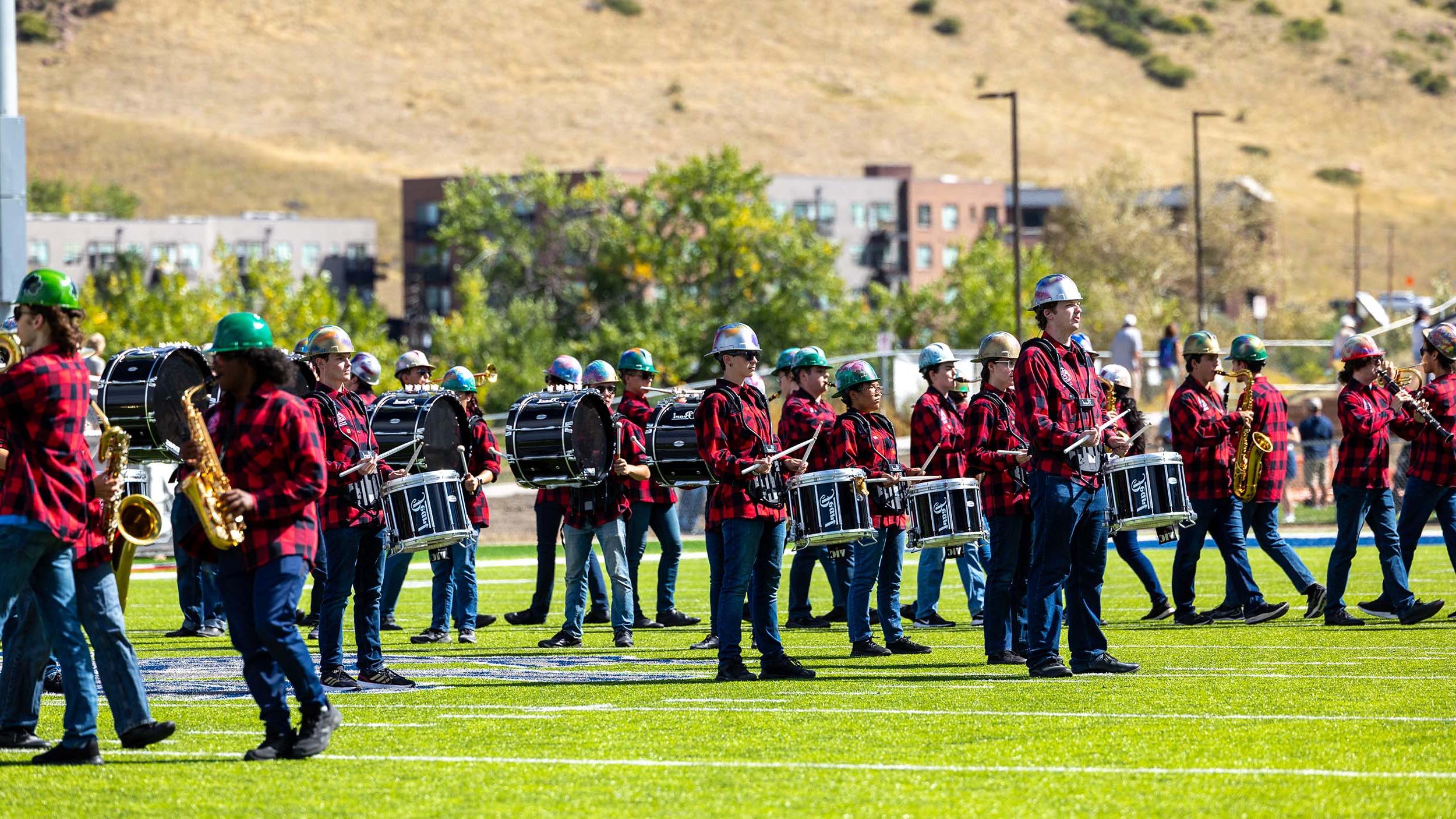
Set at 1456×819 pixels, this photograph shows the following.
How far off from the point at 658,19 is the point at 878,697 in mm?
176654

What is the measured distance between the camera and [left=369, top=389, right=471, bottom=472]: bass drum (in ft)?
45.3

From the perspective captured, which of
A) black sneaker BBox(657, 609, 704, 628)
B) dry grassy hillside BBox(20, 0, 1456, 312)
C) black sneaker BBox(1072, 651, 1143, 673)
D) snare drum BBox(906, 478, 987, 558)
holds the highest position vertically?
dry grassy hillside BBox(20, 0, 1456, 312)

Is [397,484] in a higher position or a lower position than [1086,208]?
lower

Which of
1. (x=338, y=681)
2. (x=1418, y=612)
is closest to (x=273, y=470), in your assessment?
(x=338, y=681)

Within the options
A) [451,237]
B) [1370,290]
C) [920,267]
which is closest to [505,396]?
[451,237]

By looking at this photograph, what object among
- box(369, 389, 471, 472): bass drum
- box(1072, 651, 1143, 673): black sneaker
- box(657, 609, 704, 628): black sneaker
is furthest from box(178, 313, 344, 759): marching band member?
box(657, 609, 704, 628): black sneaker

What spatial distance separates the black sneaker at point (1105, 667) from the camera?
41.1ft

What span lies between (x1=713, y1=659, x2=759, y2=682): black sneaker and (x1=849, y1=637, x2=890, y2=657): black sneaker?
1.69 m

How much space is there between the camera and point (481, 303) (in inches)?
3935

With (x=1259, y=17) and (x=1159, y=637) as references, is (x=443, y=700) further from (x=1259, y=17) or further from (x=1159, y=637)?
(x=1259, y=17)

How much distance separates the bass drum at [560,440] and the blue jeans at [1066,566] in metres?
3.34

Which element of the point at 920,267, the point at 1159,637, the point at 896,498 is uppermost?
the point at 920,267

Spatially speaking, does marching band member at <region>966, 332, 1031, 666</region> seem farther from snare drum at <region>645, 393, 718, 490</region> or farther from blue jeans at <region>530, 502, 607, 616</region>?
blue jeans at <region>530, 502, 607, 616</region>

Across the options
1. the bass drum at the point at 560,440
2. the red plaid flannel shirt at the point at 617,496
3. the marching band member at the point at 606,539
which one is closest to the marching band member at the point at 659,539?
the red plaid flannel shirt at the point at 617,496
